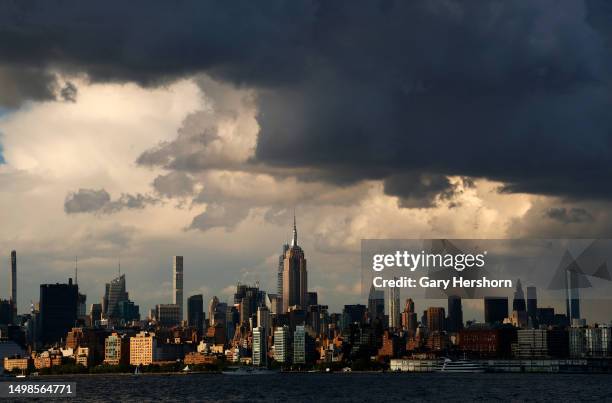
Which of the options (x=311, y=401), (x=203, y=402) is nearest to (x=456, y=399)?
(x=311, y=401)

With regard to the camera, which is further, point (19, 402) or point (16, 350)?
point (19, 402)

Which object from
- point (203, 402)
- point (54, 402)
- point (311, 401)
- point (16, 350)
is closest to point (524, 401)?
point (311, 401)

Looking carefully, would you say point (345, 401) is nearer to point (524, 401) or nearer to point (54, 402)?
point (524, 401)

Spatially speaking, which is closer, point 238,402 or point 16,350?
point 16,350

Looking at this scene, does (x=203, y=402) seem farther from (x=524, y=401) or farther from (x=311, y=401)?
(x=524, y=401)

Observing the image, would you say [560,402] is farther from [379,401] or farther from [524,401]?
[379,401]

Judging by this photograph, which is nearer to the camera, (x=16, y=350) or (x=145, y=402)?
(x=16, y=350)

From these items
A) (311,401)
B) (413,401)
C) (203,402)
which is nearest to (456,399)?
(413,401)
